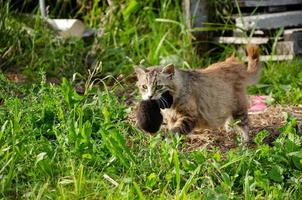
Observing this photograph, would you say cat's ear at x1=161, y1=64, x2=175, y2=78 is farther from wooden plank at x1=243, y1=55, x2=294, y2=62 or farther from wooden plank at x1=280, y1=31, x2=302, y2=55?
wooden plank at x1=280, y1=31, x2=302, y2=55

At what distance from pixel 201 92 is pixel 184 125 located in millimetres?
406

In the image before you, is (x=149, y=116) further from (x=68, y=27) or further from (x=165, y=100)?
(x=68, y=27)

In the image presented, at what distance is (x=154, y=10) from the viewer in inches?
396

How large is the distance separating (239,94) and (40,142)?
203 cm

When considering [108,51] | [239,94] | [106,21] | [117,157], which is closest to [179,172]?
[117,157]

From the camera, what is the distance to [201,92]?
20.5 ft

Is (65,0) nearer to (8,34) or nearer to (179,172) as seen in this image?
(8,34)

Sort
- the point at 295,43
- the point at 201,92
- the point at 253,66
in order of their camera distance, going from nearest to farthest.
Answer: the point at 201,92 → the point at 253,66 → the point at 295,43

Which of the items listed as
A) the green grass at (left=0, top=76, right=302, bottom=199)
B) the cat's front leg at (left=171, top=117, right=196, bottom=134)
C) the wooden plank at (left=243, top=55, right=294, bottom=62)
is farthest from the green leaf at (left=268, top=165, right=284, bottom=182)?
the wooden plank at (left=243, top=55, right=294, bottom=62)

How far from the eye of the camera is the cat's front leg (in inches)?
233

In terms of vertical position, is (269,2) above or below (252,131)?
above

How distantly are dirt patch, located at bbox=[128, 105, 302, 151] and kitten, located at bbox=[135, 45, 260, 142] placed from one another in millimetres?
110

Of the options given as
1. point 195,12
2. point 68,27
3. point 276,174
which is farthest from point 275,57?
point 276,174

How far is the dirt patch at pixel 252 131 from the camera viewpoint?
19.9 feet
